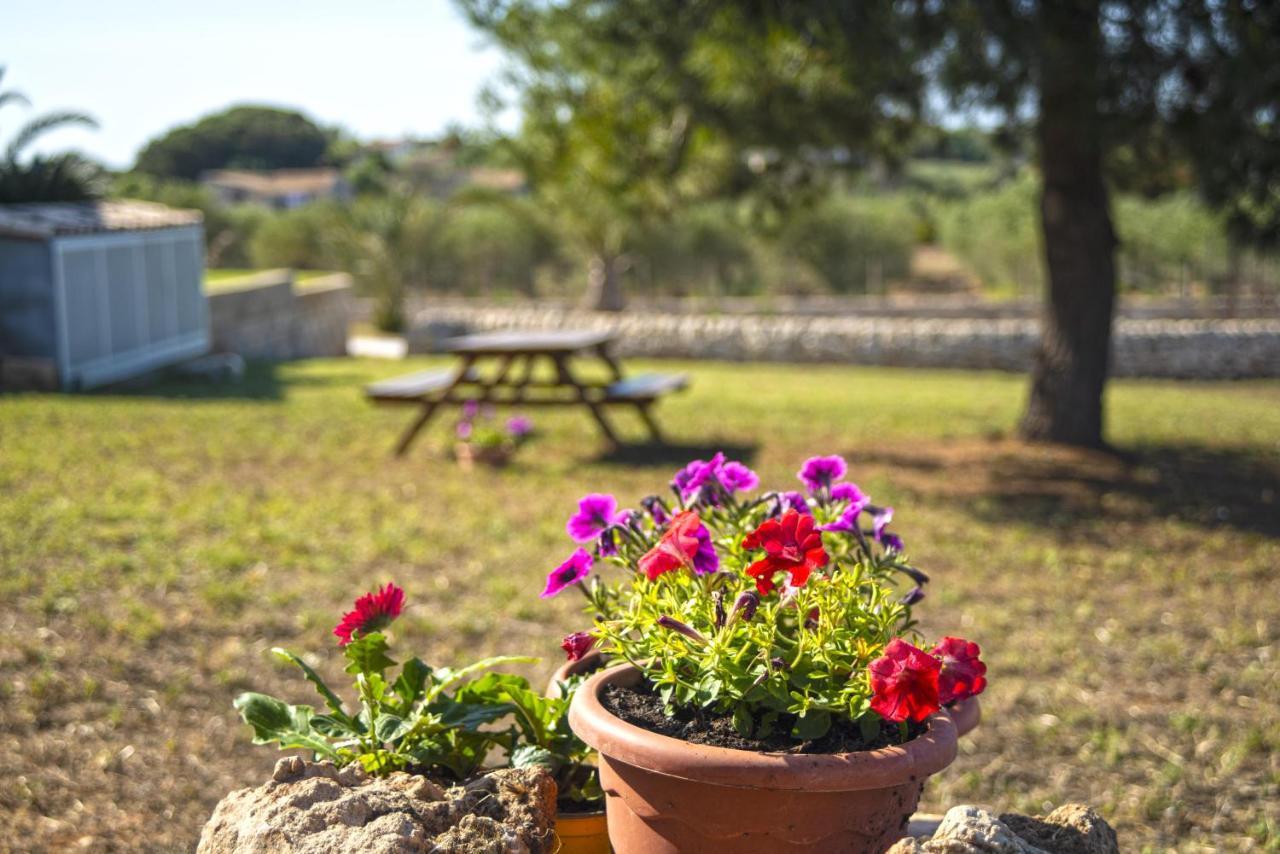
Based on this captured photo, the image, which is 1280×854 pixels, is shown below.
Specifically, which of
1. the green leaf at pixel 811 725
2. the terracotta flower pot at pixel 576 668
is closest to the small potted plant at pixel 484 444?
the terracotta flower pot at pixel 576 668

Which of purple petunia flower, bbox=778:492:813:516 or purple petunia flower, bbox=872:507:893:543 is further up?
purple petunia flower, bbox=778:492:813:516

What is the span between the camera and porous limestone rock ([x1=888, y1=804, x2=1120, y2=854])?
63.6 inches

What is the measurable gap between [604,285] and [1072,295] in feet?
53.4

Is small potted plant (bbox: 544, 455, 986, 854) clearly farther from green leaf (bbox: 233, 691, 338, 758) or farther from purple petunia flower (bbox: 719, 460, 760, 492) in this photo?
green leaf (bbox: 233, 691, 338, 758)

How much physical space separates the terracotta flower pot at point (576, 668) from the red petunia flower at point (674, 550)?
414mm

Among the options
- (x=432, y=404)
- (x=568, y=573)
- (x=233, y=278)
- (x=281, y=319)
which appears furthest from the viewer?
(x=233, y=278)

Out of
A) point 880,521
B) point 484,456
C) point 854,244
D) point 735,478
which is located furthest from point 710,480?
point 854,244

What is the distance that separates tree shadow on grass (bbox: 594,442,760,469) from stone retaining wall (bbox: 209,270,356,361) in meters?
8.94

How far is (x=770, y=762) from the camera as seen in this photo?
1690 mm

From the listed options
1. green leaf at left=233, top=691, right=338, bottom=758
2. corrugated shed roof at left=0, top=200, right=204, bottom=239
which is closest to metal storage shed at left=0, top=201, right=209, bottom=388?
corrugated shed roof at left=0, top=200, right=204, bottom=239

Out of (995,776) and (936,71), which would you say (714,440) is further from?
(995,776)

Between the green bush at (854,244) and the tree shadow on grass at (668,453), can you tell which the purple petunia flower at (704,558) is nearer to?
the tree shadow on grass at (668,453)

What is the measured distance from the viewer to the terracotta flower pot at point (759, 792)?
170cm

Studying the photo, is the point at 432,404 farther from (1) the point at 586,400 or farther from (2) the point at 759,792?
(2) the point at 759,792
